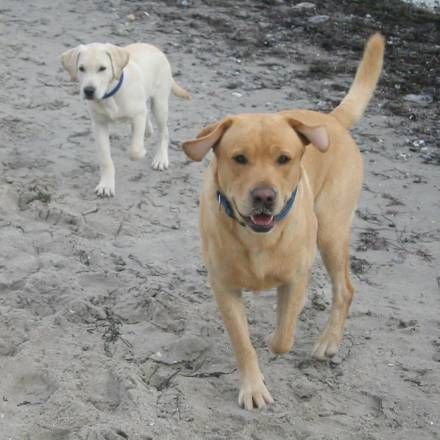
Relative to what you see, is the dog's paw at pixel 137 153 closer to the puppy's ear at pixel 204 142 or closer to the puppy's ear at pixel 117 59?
the puppy's ear at pixel 117 59

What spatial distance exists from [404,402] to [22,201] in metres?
3.00

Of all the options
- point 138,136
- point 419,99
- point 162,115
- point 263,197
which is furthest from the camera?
point 419,99

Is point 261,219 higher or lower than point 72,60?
higher

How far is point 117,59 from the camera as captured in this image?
5.89m

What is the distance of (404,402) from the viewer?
369 centimetres

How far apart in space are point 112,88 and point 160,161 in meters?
0.76

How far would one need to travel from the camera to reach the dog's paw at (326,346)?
13.3 ft

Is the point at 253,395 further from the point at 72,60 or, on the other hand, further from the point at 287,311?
the point at 72,60

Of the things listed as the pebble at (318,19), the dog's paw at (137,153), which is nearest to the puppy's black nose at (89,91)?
the dog's paw at (137,153)

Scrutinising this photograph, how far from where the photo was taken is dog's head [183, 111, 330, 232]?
323cm

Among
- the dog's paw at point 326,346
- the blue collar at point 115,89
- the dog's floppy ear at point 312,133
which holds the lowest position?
the dog's paw at point 326,346

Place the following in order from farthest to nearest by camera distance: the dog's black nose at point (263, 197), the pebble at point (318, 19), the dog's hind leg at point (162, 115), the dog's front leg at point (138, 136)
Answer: the pebble at point (318, 19) → the dog's hind leg at point (162, 115) → the dog's front leg at point (138, 136) → the dog's black nose at point (263, 197)

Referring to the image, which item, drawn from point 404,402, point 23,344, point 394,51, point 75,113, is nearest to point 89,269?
point 23,344

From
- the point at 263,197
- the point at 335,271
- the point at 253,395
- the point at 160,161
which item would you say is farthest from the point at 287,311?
the point at 160,161
